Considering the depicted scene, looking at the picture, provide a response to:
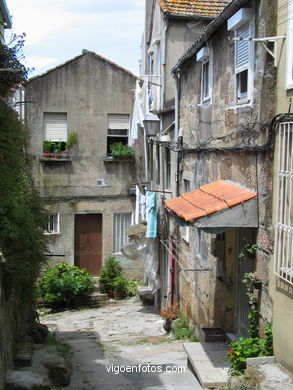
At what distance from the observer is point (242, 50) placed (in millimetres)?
7902

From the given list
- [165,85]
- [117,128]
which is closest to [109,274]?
[117,128]

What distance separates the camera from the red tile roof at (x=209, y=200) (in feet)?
23.8

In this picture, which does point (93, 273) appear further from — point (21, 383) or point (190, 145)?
point (21, 383)

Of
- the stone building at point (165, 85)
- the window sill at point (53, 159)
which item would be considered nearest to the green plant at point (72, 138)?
the window sill at point (53, 159)

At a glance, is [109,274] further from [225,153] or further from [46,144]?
[225,153]

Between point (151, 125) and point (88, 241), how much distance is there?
627 cm

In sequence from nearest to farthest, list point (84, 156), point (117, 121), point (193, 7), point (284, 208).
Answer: point (284, 208), point (193, 7), point (84, 156), point (117, 121)

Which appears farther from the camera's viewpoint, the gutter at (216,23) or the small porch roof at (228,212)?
the gutter at (216,23)

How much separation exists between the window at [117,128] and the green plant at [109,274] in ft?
14.2

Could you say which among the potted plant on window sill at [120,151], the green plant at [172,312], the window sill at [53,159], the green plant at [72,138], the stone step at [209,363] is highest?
the green plant at [72,138]

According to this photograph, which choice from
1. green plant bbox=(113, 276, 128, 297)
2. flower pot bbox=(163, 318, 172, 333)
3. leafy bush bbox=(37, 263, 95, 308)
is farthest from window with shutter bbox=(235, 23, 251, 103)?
green plant bbox=(113, 276, 128, 297)

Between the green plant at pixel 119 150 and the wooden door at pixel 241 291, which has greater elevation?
the green plant at pixel 119 150

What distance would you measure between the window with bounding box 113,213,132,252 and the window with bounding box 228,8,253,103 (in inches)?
478

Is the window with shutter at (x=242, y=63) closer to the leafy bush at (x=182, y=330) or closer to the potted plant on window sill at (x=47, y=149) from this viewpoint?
the leafy bush at (x=182, y=330)
